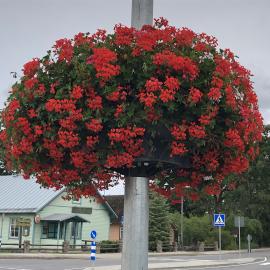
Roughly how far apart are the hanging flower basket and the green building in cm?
3472

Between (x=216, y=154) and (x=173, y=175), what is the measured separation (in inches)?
24.0

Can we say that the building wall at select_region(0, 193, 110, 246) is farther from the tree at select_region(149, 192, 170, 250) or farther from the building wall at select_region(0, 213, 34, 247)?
the tree at select_region(149, 192, 170, 250)

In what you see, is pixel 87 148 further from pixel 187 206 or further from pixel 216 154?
pixel 187 206

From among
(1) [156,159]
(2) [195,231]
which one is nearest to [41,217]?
(2) [195,231]

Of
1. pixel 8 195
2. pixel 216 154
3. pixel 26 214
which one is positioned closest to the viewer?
pixel 216 154

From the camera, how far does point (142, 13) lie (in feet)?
17.9

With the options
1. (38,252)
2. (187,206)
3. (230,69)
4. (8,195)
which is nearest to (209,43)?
(230,69)

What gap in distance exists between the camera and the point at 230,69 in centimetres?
514

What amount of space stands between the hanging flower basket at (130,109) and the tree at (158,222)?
1562 inches

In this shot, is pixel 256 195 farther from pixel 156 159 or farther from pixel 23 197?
pixel 156 159

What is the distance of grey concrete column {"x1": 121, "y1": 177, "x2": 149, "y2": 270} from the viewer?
5020 mm

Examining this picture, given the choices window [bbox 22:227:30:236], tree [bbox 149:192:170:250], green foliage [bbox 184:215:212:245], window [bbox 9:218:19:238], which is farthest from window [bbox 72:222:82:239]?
green foliage [bbox 184:215:212:245]

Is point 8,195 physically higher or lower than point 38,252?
higher

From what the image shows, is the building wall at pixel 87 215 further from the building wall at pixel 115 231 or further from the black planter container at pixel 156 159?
the black planter container at pixel 156 159
